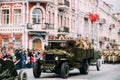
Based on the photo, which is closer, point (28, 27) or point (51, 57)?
point (51, 57)

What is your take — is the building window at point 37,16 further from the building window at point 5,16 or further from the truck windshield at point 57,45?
the truck windshield at point 57,45

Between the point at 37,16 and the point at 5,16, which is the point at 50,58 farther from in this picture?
the point at 5,16

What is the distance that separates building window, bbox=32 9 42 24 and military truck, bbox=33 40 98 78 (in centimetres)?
2570

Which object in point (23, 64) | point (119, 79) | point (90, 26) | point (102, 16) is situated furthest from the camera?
point (102, 16)

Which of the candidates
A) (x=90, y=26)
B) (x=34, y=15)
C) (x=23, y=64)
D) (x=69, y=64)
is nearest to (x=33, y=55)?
(x=23, y=64)

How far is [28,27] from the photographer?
52312mm

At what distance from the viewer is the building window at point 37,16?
5338cm

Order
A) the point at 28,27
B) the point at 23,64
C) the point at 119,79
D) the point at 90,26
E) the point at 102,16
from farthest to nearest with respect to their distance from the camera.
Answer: the point at 102,16
the point at 90,26
the point at 28,27
the point at 23,64
the point at 119,79

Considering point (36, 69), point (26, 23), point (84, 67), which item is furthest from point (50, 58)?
point (26, 23)

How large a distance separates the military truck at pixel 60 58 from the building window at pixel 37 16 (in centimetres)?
2570

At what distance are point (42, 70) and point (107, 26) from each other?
78684mm

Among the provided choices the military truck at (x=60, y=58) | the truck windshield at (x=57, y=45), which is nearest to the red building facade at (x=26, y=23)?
the truck windshield at (x=57, y=45)

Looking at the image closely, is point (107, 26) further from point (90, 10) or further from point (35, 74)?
point (35, 74)

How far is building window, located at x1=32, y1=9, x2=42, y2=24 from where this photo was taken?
2101 inches
